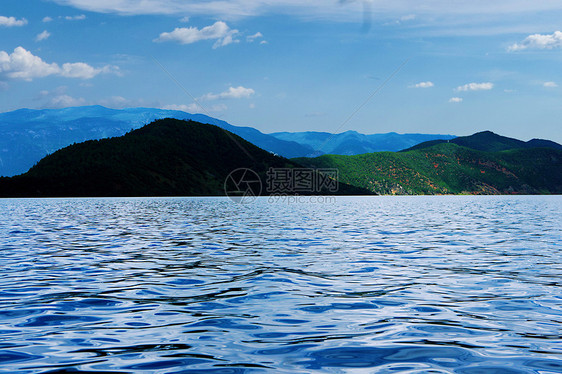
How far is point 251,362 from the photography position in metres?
8.48

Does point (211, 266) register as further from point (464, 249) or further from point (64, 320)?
point (464, 249)

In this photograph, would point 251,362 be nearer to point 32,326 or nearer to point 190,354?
point 190,354

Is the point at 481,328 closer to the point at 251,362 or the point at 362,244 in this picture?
the point at 251,362

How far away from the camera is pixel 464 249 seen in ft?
88.0

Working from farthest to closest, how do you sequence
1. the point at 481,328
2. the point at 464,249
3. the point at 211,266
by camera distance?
the point at 464,249, the point at 211,266, the point at 481,328

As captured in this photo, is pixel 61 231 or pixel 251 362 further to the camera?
pixel 61 231

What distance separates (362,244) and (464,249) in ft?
17.8

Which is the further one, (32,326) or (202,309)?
(202,309)

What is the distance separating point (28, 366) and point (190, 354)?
2.52 m

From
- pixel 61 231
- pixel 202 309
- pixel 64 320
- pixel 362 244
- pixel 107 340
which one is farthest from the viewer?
pixel 61 231

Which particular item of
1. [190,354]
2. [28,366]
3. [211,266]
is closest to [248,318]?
[190,354]

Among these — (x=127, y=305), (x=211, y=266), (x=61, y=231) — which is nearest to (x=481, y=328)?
(x=127, y=305)

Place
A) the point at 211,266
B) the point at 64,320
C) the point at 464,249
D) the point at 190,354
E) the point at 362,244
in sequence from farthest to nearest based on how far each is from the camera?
the point at 362,244 < the point at 464,249 < the point at 211,266 < the point at 64,320 < the point at 190,354

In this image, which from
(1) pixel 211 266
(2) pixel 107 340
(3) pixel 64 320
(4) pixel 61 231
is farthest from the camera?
(4) pixel 61 231
